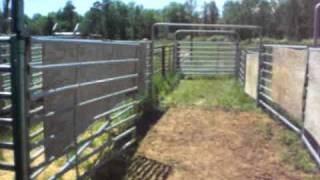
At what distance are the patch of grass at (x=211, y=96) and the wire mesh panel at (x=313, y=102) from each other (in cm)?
400

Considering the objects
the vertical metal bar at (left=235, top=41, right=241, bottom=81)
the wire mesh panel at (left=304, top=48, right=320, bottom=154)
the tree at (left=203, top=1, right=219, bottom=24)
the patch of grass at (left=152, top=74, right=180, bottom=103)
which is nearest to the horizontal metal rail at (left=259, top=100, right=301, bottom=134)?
the wire mesh panel at (left=304, top=48, right=320, bottom=154)

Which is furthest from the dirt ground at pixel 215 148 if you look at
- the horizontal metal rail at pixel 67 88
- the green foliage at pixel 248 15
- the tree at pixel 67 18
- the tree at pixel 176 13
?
the tree at pixel 176 13

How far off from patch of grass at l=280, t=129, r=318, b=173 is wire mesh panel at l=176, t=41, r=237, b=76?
38.2ft

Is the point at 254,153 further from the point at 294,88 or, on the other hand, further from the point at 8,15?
the point at 8,15

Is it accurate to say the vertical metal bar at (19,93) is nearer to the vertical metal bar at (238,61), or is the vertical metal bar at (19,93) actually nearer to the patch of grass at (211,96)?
the patch of grass at (211,96)

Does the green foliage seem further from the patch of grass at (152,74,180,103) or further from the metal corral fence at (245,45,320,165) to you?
the metal corral fence at (245,45,320,165)

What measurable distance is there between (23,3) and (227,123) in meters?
6.25

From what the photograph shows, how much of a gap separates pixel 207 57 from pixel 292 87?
1225cm

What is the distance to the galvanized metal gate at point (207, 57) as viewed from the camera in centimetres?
2006

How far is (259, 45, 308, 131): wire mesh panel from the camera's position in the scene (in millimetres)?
8086

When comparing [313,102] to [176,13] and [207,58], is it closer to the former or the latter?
[207,58]

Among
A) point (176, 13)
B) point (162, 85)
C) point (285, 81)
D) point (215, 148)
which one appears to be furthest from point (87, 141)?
point (176, 13)

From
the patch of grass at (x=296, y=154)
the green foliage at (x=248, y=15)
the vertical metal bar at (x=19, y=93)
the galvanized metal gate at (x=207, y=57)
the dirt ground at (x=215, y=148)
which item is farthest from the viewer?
the green foliage at (x=248, y=15)

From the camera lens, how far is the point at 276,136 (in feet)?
28.0
